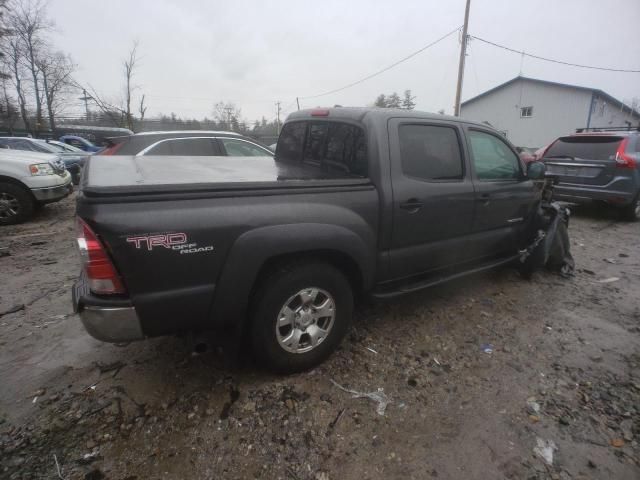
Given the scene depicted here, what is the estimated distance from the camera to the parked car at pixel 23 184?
6180 mm

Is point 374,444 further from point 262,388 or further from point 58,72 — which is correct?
point 58,72

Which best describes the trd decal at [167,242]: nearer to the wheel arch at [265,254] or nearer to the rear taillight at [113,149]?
the wheel arch at [265,254]

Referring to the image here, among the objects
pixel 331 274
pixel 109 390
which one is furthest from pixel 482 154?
pixel 109 390

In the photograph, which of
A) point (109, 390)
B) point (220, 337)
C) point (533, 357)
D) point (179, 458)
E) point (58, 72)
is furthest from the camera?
point (58, 72)

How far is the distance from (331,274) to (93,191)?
1420 mm

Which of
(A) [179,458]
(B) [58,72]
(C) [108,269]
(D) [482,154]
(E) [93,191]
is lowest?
(A) [179,458]

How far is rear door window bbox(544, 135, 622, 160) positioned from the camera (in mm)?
6275

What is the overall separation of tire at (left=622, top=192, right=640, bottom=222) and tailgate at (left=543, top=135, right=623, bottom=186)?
0.78m

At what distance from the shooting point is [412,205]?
103 inches

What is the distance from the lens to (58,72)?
28.2m

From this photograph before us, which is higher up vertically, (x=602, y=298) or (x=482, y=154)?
(x=482, y=154)

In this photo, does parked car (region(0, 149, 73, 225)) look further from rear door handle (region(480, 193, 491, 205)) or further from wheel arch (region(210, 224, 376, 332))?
rear door handle (region(480, 193, 491, 205))

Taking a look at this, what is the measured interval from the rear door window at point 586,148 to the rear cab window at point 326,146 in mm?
6031

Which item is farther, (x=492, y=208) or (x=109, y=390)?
(x=492, y=208)
